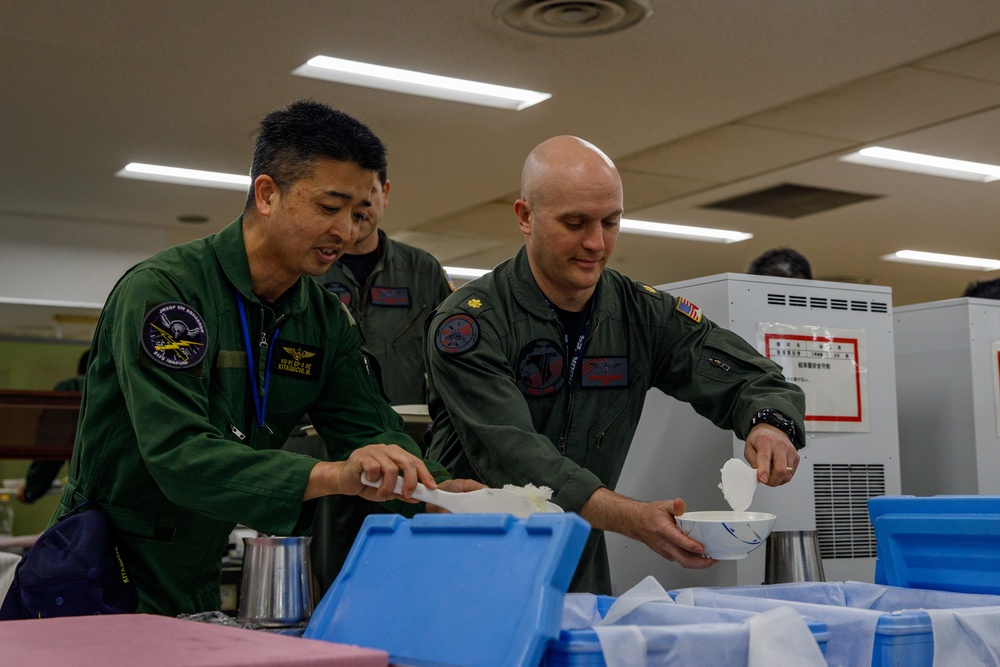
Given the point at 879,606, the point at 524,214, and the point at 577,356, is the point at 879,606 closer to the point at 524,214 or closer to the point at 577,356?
the point at 577,356

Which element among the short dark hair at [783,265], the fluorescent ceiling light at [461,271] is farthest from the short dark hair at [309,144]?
the fluorescent ceiling light at [461,271]

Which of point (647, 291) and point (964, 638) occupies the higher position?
point (647, 291)

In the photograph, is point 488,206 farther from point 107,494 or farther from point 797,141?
point 107,494

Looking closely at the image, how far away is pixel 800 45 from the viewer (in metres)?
4.71

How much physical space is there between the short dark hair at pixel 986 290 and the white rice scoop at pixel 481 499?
2.21 metres

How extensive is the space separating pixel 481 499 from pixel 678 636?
0.37 metres

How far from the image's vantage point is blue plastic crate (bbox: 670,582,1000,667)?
4.35 ft

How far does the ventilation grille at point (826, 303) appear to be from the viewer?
8.05 feet

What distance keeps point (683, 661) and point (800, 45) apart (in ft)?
13.1

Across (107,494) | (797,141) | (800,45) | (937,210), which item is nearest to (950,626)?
(107,494)

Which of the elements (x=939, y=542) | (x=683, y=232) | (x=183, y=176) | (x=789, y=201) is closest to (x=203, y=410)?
(x=939, y=542)

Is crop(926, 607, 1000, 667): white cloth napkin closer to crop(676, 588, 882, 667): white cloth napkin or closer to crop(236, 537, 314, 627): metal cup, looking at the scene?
crop(676, 588, 882, 667): white cloth napkin

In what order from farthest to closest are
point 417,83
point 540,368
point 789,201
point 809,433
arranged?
point 789,201
point 417,83
point 809,433
point 540,368

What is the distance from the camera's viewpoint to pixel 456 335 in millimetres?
2074
